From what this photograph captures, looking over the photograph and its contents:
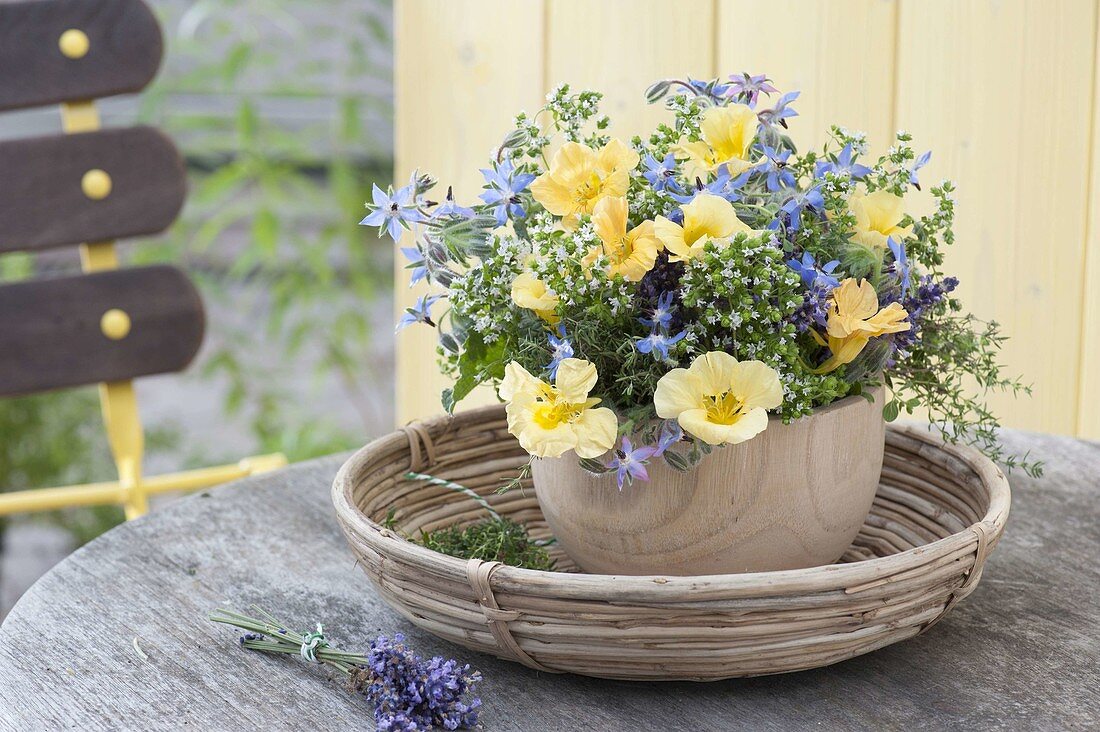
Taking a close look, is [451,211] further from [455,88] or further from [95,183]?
[455,88]

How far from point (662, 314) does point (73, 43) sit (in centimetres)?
103

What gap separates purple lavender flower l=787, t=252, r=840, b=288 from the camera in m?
0.60

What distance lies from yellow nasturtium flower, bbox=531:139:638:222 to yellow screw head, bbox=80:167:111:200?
893mm

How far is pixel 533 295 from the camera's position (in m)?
0.61

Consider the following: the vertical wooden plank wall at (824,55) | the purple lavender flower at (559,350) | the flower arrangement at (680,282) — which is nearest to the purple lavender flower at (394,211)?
the flower arrangement at (680,282)

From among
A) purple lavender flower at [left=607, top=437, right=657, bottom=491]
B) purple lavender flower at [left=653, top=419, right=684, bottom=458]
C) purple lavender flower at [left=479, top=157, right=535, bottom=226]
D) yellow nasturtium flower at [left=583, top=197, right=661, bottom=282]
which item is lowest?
purple lavender flower at [left=607, top=437, right=657, bottom=491]

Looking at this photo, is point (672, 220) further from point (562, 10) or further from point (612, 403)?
point (562, 10)

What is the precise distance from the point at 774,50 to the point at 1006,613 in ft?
3.65

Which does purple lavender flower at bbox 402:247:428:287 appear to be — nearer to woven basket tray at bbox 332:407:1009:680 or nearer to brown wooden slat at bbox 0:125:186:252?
woven basket tray at bbox 332:407:1009:680

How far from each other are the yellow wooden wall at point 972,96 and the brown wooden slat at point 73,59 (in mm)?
668

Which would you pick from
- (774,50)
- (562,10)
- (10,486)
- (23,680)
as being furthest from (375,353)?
(23,680)

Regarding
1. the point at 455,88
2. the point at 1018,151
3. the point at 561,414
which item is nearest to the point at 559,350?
the point at 561,414

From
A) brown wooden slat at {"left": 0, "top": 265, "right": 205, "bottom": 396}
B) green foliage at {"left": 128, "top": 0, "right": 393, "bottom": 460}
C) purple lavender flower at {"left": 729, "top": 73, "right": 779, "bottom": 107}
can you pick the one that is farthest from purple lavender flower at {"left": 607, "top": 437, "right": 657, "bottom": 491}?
green foliage at {"left": 128, "top": 0, "right": 393, "bottom": 460}

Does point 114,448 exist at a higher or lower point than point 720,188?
lower
